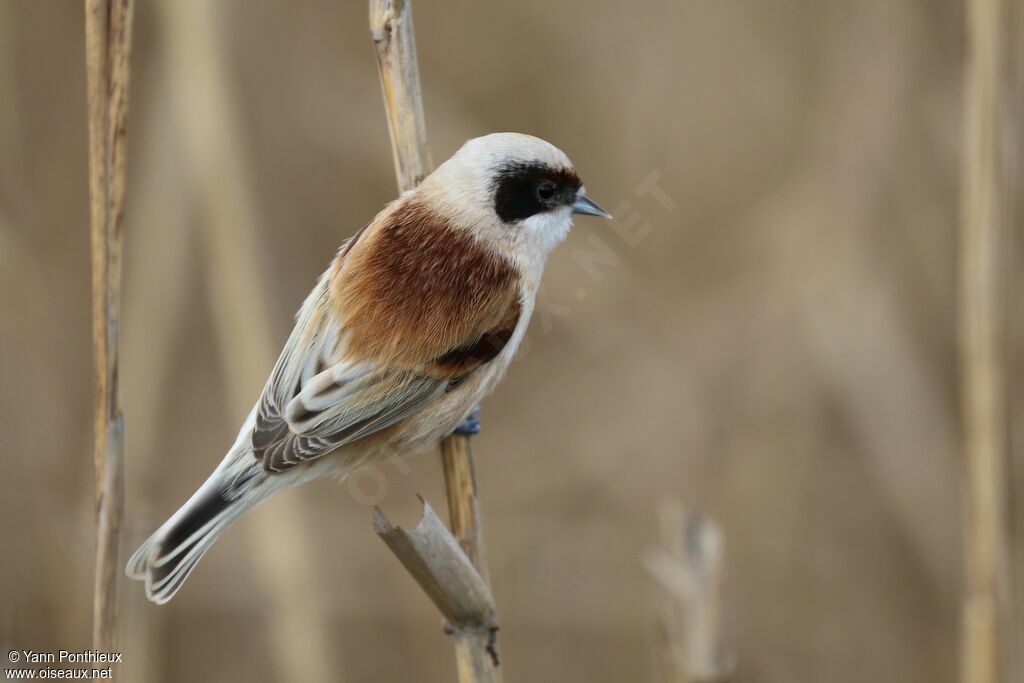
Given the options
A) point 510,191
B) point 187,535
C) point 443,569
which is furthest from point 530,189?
point 187,535

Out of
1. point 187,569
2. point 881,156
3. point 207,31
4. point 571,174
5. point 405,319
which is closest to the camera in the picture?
point 187,569

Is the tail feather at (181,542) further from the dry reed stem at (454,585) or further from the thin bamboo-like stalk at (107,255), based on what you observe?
the dry reed stem at (454,585)

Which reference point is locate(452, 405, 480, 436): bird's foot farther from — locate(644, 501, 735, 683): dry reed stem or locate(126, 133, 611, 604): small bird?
locate(644, 501, 735, 683): dry reed stem

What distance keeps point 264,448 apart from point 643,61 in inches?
95.2

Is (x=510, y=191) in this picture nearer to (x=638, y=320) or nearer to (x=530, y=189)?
(x=530, y=189)

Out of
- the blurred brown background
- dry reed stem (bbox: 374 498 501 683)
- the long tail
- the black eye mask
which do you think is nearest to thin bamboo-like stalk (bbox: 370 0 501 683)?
dry reed stem (bbox: 374 498 501 683)

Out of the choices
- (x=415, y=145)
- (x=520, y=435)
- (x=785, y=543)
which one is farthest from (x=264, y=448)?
(x=785, y=543)

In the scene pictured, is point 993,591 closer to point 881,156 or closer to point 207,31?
point 881,156

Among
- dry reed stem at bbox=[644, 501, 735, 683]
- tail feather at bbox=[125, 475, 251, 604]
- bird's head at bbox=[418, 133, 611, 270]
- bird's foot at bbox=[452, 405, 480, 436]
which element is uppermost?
bird's head at bbox=[418, 133, 611, 270]

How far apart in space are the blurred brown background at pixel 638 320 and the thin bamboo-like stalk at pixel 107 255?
135cm

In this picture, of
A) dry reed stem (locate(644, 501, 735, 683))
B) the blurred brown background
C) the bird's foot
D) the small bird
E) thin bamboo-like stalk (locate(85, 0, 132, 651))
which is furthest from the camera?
the blurred brown background

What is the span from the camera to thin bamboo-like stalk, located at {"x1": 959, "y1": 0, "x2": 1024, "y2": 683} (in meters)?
→ 2.45

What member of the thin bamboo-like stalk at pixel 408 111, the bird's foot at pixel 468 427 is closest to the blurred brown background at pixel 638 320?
the bird's foot at pixel 468 427

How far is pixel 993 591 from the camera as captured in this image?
2.46 metres
